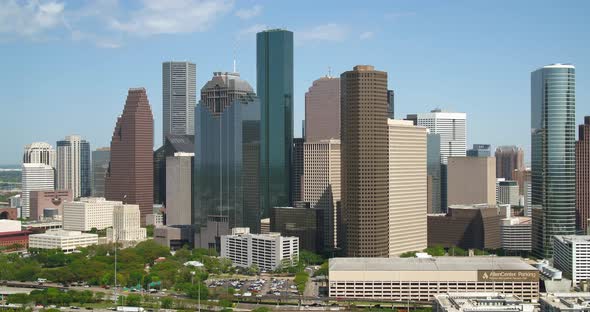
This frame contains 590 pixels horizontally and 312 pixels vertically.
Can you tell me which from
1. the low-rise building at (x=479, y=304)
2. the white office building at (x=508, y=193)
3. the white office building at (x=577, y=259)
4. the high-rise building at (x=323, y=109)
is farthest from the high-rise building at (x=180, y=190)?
the low-rise building at (x=479, y=304)

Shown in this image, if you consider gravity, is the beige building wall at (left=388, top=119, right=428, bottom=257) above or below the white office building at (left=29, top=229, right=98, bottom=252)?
above

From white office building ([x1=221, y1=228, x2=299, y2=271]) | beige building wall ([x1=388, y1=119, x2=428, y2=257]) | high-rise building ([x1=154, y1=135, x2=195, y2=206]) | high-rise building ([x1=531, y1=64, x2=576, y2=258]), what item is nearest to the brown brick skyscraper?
high-rise building ([x1=154, y1=135, x2=195, y2=206])

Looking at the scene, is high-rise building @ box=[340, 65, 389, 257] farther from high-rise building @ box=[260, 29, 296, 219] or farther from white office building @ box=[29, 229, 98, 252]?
white office building @ box=[29, 229, 98, 252]

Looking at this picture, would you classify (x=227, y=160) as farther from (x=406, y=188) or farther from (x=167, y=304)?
(x=167, y=304)

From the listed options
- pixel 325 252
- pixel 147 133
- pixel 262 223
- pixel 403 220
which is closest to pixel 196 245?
pixel 262 223

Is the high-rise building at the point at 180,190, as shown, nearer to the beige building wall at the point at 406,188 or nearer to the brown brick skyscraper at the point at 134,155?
the brown brick skyscraper at the point at 134,155

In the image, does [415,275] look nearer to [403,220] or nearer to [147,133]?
[403,220]

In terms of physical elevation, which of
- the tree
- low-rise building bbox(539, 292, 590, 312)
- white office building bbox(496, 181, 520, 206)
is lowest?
the tree

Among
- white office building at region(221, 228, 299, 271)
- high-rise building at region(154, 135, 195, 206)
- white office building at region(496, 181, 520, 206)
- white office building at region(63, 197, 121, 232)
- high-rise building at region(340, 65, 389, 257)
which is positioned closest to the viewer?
high-rise building at region(340, 65, 389, 257)

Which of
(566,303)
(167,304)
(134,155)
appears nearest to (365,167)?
(167,304)
